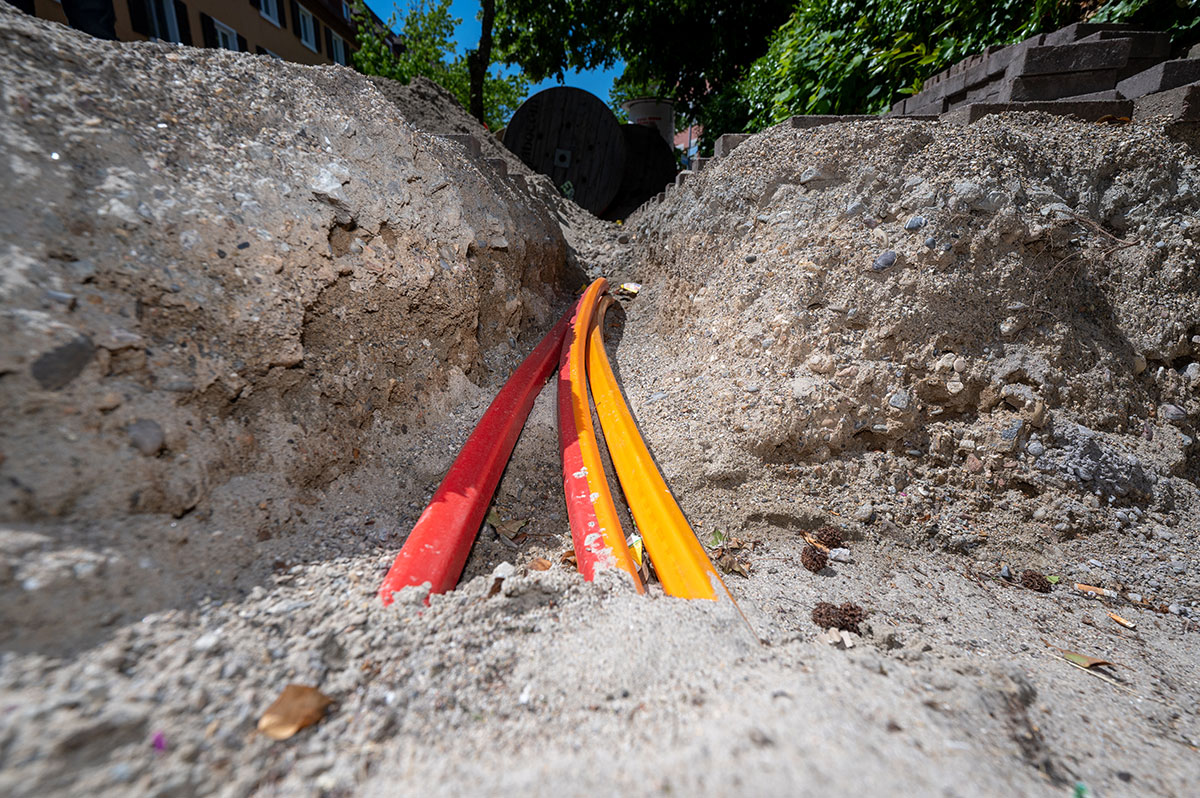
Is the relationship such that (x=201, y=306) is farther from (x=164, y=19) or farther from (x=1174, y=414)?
(x=164, y=19)

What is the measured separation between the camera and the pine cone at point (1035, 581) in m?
1.80

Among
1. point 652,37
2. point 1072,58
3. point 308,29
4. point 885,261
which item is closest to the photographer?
point 885,261

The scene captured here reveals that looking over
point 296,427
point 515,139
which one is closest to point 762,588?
point 296,427

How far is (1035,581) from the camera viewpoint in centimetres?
182

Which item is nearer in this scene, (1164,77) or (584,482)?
(584,482)

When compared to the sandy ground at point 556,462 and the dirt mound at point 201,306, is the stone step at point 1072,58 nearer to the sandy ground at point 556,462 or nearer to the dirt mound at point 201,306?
the sandy ground at point 556,462

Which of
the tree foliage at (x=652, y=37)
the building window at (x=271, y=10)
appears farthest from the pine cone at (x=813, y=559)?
the building window at (x=271, y=10)

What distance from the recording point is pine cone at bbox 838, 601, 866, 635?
1.53 m

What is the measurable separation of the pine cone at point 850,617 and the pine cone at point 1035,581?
762 mm

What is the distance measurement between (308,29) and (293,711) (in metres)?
17.6

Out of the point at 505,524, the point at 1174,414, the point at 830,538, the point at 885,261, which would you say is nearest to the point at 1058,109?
the point at 885,261

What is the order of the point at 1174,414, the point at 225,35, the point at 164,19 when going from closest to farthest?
the point at 1174,414
the point at 164,19
the point at 225,35

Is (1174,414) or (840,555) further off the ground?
(1174,414)

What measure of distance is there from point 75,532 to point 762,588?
1.89 meters
